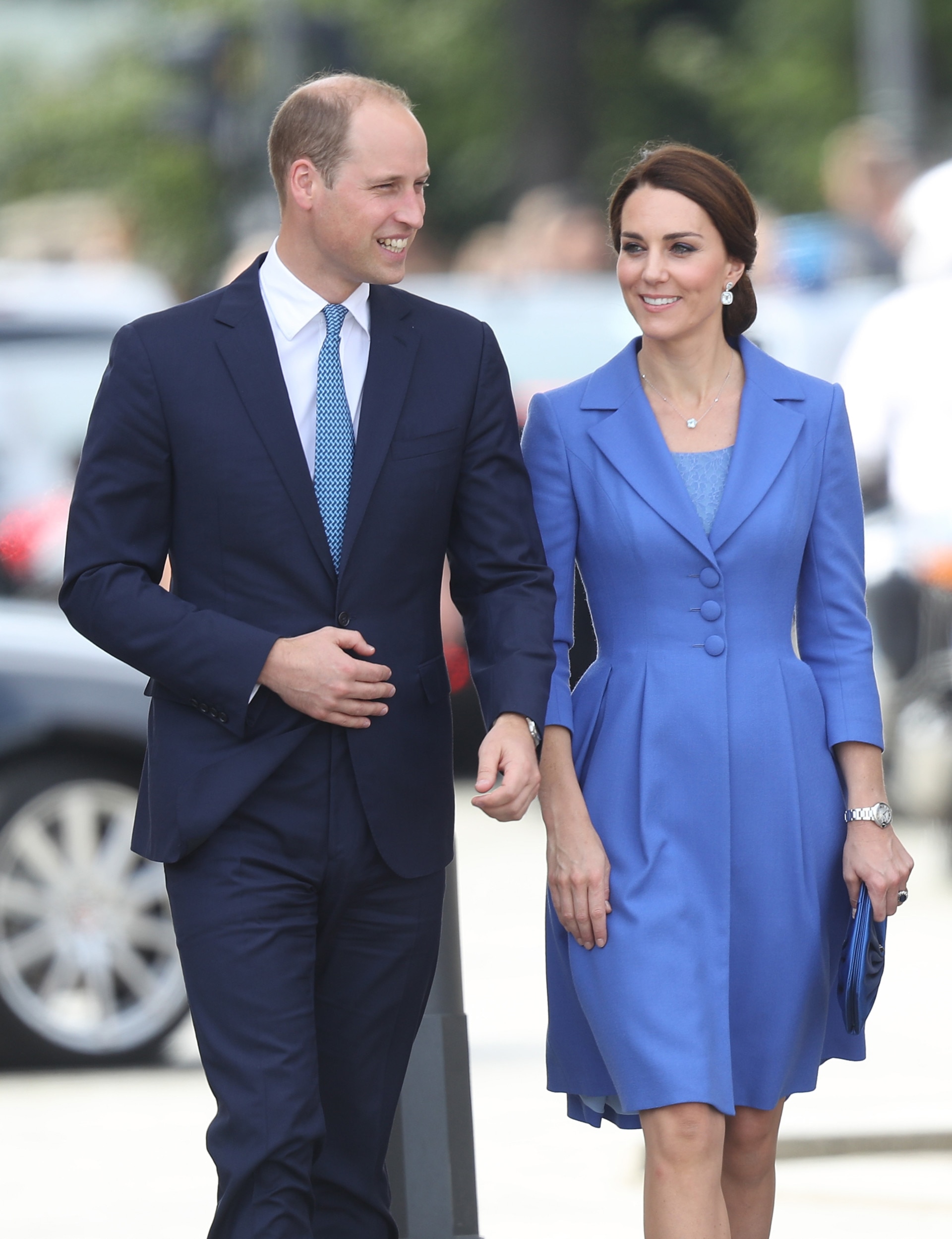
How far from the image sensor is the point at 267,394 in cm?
393

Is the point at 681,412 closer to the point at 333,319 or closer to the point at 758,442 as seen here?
the point at 758,442

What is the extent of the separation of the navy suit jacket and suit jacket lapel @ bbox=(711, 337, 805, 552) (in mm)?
335

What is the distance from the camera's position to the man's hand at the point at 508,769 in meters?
3.80

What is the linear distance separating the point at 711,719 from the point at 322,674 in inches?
28.1

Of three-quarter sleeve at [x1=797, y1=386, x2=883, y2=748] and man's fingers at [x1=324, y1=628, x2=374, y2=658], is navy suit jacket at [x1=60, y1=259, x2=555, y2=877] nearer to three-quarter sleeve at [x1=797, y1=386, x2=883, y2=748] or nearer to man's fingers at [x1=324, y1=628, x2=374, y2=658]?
man's fingers at [x1=324, y1=628, x2=374, y2=658]

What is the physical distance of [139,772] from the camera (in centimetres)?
722

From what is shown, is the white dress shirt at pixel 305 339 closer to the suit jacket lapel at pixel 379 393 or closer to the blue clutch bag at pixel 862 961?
the suit jacket lapel at pixel 379 393

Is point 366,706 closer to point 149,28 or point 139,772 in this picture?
point 139,772

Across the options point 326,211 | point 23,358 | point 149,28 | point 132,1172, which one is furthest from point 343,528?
point 149,28

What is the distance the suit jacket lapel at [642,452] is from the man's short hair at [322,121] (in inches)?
23.7

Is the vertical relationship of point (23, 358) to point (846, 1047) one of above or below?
above

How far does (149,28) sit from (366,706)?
159 feet

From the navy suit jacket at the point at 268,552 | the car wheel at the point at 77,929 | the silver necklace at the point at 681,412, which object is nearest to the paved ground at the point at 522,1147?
the car wheel at the point at 77,929

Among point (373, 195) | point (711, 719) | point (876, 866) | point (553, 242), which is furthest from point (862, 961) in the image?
point (553, 242)
